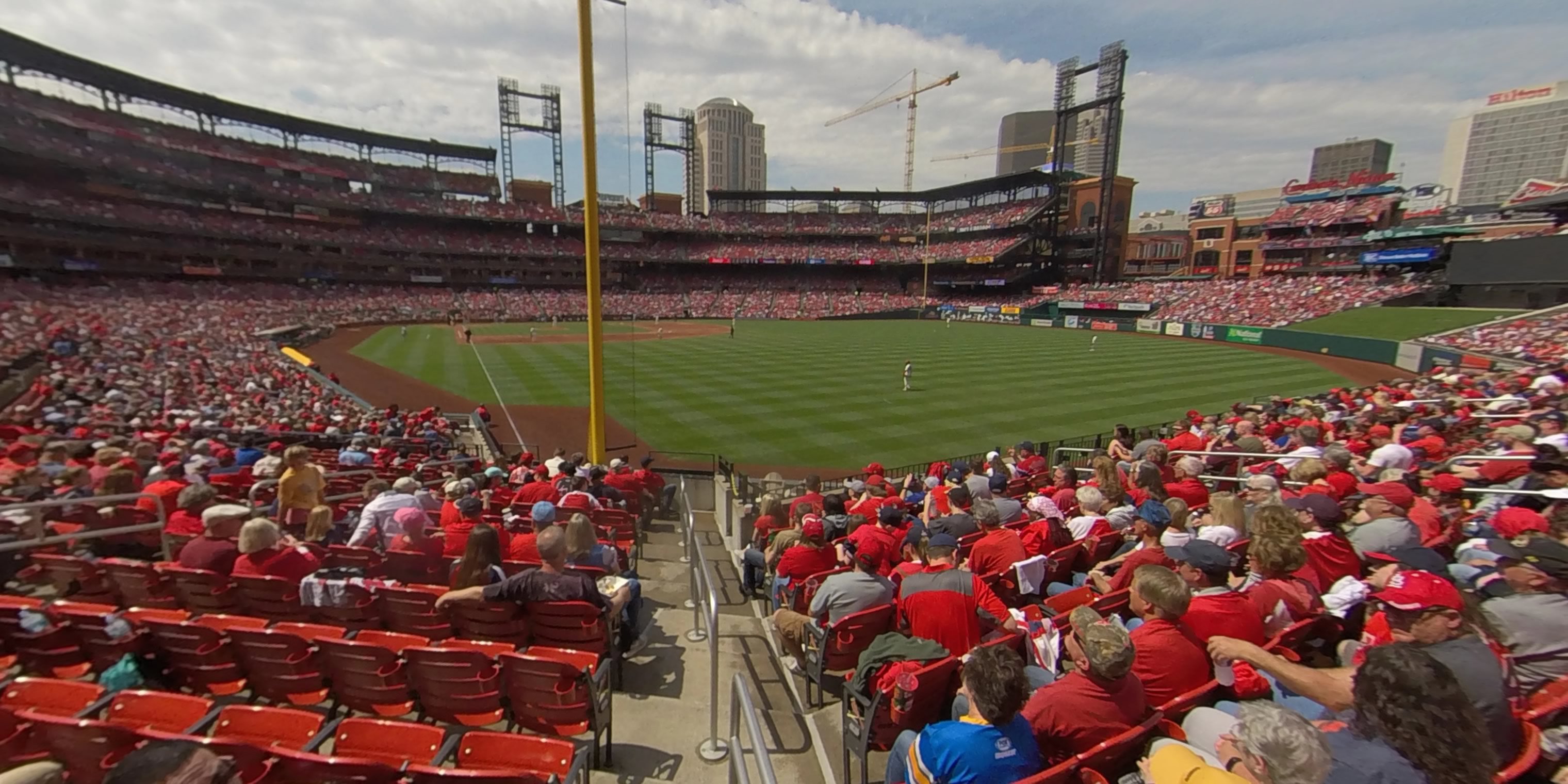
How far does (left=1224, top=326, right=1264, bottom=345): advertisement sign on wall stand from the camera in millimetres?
45469

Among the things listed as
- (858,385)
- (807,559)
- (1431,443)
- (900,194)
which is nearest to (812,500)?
(807,559)

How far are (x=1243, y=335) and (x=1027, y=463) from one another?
45.0 m

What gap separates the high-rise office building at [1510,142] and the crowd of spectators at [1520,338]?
189329mm

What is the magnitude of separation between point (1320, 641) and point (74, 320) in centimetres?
5001

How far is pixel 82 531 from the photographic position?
661 cm

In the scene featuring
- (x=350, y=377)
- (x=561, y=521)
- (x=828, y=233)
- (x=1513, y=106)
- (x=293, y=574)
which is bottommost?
(x=350, y=377)

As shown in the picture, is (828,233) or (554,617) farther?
(828,233)

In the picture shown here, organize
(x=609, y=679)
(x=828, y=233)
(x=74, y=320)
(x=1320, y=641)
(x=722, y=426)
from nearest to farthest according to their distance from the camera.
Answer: (x=609, y=679) < (x=1320, y=641) < (x=722, y=426) < (x=74, y=320) < (x=828, y=233)

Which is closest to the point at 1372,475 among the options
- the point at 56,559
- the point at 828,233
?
the point at 56,559

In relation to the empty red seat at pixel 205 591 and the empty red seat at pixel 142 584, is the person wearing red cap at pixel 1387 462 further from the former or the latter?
the empty red seat at pixel 142 584

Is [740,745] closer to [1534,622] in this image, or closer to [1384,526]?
[1534,622]

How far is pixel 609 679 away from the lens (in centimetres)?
426

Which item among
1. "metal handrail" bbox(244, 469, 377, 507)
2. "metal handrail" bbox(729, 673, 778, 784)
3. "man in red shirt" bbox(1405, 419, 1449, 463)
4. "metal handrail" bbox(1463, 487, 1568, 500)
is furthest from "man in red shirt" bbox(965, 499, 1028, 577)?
"man in red shirt" bbox(1405, 419, 1449, 463)

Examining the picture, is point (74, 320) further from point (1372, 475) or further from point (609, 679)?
point (1372, 475)
